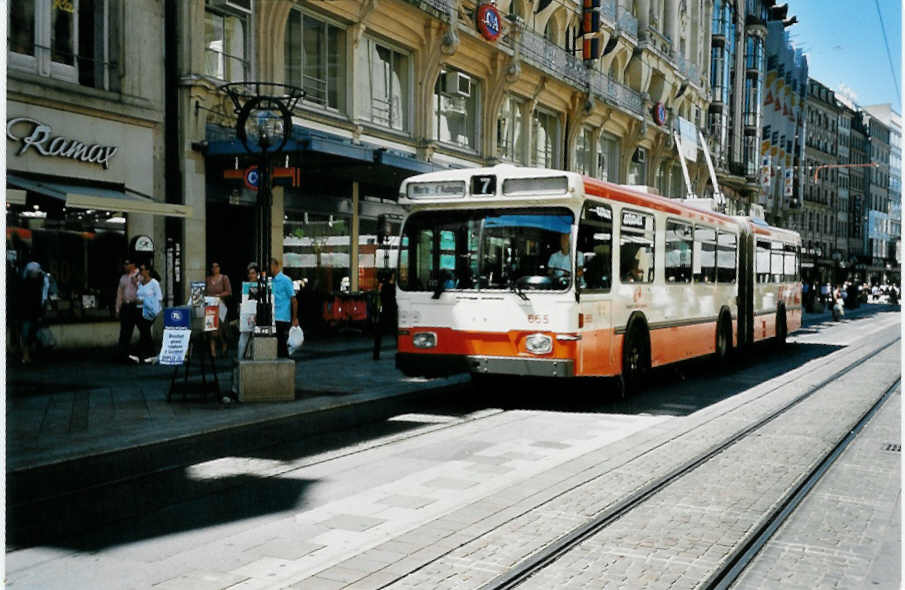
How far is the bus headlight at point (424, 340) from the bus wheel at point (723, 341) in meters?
7.05

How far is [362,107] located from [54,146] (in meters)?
9.27

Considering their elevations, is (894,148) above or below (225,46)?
below

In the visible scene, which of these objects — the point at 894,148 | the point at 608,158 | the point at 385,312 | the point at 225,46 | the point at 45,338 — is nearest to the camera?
the point at 894,148

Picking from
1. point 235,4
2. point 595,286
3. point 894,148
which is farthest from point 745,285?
point 235,4

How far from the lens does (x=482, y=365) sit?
11.4m

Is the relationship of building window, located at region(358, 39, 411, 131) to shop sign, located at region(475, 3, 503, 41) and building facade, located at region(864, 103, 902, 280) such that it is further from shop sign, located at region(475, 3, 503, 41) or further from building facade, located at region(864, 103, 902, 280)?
building facade, located at region(864, 103, 902, 280)

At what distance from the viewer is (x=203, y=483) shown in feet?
24.1

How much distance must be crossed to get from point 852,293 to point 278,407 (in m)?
51.4

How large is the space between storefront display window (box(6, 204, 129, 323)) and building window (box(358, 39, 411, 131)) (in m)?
8.61

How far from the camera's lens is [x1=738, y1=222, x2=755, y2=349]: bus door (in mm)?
18516

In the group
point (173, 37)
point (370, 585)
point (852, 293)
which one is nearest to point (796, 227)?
point (852, 293)

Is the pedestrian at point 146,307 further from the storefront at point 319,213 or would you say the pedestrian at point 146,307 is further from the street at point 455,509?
the street at point 455,509

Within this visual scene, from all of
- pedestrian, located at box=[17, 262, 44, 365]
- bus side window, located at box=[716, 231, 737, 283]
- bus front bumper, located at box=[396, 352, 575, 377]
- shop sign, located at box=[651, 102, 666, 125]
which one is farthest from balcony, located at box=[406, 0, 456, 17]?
shop sign, located at box=[651, 102, 666, 125]

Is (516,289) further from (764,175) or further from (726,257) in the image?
(764,175)
